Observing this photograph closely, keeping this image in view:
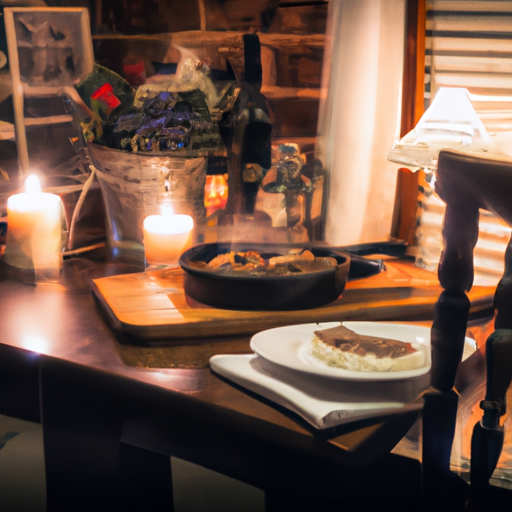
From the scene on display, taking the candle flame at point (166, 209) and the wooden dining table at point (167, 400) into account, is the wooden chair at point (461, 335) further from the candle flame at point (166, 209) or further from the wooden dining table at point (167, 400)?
the candle flame at point (166, 209)

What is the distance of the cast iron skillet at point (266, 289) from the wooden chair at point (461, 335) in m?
0.24

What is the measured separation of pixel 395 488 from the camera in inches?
34.4

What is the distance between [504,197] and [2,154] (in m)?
1.05

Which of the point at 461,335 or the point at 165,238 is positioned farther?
the point at 165,238

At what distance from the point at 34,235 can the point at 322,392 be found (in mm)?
621

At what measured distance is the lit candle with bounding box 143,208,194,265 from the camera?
3.24ft

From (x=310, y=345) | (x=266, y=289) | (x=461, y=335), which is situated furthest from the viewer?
(x=266, y=289)

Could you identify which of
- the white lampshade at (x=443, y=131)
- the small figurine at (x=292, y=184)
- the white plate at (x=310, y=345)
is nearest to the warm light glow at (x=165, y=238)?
the small figurine at (x=292, y=184)

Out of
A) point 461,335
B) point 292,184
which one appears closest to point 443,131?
point 292,184

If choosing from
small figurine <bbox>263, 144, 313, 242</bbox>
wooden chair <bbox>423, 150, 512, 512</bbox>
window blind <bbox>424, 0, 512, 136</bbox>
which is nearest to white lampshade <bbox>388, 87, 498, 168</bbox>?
window blind <bbox>424, 0, 512, 136</bbox>

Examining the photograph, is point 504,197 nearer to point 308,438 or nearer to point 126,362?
point 308,438

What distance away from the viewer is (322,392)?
577mm

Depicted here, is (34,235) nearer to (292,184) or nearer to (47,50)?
(47,50)

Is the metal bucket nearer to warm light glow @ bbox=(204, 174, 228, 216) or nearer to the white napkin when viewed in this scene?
warm light glow @ bbox=(204, 174, 228, 216)
